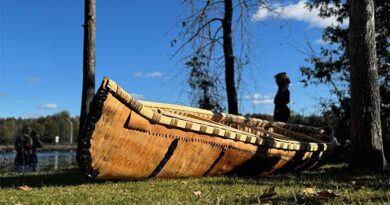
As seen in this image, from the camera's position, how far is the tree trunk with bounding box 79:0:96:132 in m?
12.4

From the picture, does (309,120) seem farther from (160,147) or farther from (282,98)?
(160,147)

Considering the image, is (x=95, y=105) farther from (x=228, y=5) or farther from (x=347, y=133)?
(x=347, y=133)

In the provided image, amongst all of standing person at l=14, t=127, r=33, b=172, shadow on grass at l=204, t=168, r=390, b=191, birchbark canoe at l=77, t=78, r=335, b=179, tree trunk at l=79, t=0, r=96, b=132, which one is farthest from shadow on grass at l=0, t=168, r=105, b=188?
standing person at l=14, t=127, r=33, b=172

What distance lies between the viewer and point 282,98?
13375 mm

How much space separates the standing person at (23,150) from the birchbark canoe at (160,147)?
8.40m

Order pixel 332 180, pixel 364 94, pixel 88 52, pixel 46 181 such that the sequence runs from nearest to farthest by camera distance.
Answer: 1. pixel 332 180
2. pixel 46 181
3. pixel 364 94
4. pixel 88 52

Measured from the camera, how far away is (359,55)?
9.78 meters

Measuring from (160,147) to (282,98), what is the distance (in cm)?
672

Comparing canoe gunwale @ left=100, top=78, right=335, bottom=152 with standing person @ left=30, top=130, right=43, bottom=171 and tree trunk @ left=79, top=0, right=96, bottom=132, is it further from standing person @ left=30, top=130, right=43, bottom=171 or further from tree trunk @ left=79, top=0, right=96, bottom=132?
standing person @ left=30, top=130, right=43, bottom=171

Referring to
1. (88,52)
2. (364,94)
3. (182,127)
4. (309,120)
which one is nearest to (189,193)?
(182,127)

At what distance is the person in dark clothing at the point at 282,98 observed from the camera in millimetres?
13336

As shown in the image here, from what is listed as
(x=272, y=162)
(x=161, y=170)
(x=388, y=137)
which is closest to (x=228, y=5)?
(x=388, y=137)

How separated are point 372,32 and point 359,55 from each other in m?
0.50

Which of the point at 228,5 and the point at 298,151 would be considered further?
the point at 228,5
